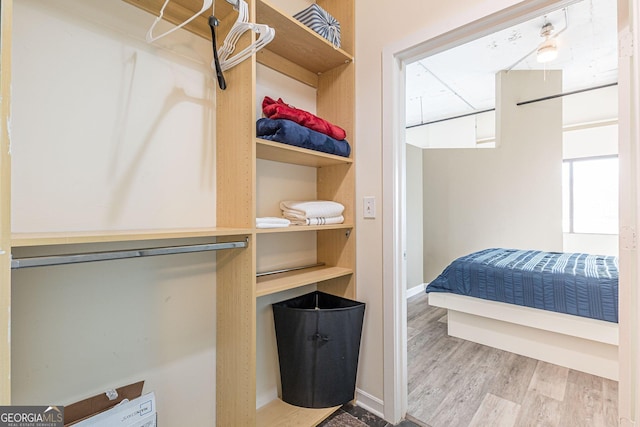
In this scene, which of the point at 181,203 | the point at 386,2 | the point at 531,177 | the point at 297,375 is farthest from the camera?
the point at 531,177

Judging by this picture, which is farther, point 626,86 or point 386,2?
point 386,2

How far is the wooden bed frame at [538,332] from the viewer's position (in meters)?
2.00

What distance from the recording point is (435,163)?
4152mm

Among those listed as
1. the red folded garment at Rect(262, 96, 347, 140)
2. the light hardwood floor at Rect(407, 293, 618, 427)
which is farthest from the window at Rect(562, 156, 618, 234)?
the red folded garment at Rect(262, 96, 347, 140)

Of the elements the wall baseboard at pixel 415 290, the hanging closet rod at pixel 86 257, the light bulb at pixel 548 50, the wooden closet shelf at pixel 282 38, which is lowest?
the wall baseboard at pixel 415 290

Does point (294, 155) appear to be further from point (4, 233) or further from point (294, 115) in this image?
point (4, 233)

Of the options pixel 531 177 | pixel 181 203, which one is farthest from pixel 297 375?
pixel 531 177

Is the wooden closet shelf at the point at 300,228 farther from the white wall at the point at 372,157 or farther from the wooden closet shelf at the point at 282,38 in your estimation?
the wooden closet shelf at the point at 282,38

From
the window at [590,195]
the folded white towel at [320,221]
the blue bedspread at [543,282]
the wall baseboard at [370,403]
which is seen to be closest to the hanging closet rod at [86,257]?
the folded white towel at [320,221]

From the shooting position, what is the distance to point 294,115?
1.38 m

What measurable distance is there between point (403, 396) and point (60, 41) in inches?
86.2

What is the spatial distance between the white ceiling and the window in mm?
1196

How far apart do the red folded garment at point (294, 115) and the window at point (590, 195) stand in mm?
4895

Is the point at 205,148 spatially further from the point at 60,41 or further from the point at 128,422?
the point at 128,422
